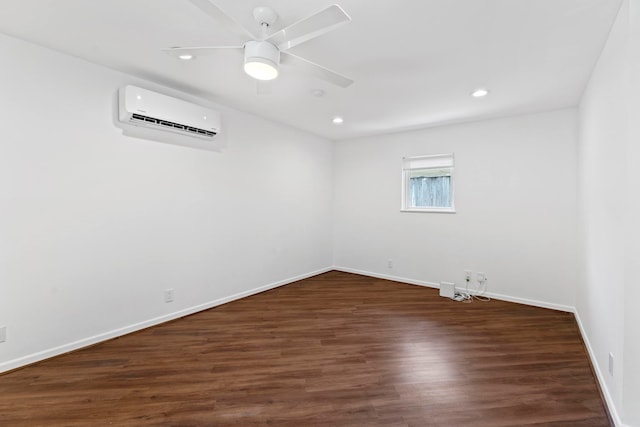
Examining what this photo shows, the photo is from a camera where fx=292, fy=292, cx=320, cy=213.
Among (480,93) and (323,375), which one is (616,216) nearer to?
(480,93)

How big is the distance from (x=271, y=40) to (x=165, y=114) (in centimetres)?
162

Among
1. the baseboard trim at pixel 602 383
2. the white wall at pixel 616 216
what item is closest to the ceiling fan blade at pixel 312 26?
the white wall at pixel 616 216

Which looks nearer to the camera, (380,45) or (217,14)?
(217,14)

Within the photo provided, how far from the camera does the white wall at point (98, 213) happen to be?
2.19 m

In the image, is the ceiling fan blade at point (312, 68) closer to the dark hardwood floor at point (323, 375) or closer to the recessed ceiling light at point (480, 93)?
the recessed ceiling light at point (480, 93)

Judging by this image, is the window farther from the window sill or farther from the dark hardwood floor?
the dark hardwood floor

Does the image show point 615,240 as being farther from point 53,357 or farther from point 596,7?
point 53,357

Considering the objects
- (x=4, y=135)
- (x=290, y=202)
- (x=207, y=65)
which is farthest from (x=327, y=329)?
(x=4, y=135)

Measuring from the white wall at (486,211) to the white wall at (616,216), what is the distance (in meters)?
1.02

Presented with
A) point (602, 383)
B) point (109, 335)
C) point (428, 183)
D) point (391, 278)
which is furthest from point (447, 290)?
point (109, 335)

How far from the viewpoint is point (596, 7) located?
5.55 ft

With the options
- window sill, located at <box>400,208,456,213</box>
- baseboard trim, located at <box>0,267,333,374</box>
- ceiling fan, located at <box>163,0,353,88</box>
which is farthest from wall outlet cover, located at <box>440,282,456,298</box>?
ceiling fan, located at <box>163,0,353,88</box>

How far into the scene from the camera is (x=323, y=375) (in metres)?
2.15

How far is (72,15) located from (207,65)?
0.88 m
